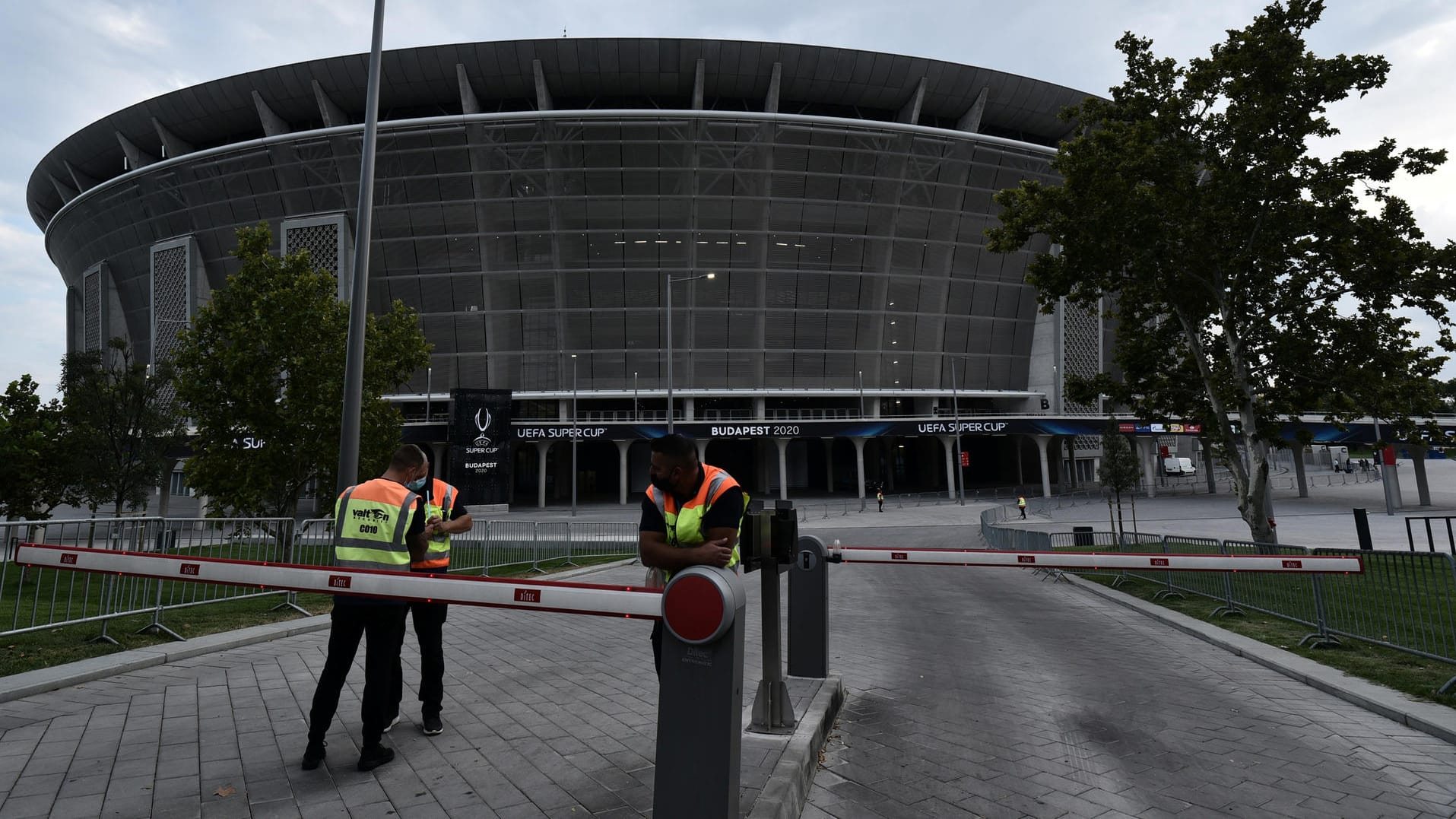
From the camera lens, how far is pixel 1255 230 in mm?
12766

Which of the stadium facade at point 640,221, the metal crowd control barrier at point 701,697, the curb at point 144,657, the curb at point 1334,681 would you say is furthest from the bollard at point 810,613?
the stadium facade at point 640,221

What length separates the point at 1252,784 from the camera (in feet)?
12.6

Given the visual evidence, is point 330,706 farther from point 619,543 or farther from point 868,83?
point 868,83

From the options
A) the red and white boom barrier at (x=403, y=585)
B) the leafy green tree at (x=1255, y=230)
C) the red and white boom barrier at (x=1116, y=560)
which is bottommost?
the red and white boom barrier at (x=1116, y=560)

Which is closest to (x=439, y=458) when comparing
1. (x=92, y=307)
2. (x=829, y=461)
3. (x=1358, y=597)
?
(x=829, y=461)

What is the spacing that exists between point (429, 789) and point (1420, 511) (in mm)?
45044

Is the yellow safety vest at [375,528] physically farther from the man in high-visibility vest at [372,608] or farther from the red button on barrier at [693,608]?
the red button on barrier at [693,608]

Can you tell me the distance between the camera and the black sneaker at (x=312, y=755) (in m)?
3.86

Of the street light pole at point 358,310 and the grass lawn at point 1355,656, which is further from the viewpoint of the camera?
the street light pole at point 358,310

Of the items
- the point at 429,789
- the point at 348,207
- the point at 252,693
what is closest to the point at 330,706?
the point at 429,789

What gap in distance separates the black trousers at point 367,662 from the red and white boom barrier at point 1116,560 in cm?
334

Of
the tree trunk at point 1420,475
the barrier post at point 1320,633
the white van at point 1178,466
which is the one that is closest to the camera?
the barrier post at point 1320,633

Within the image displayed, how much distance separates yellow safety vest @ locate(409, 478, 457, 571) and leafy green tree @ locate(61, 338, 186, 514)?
26609 millimetres

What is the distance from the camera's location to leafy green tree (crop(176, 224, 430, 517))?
15.2 m
